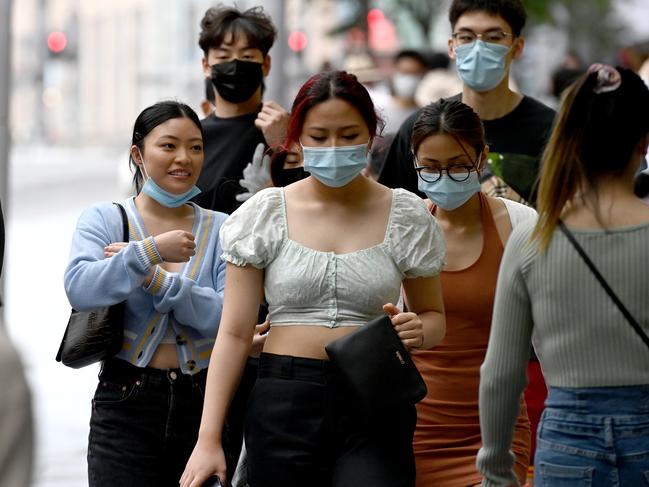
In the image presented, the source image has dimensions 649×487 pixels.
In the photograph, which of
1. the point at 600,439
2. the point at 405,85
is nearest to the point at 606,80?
the point at 600,439

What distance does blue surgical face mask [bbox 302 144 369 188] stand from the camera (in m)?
4.63

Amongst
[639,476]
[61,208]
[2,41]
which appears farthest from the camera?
[61,208]

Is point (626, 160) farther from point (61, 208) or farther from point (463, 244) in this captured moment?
point (61, 208)

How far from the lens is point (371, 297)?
4.55m

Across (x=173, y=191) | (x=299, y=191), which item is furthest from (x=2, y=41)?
(x=299, y=191)

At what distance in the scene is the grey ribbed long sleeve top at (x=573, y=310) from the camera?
378 cm

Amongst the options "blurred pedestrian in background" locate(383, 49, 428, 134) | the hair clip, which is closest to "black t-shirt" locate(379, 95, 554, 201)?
the hair clip

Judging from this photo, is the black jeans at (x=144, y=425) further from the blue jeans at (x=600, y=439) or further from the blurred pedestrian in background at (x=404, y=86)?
the blurred pedestrian in background at (x=404, y=86)

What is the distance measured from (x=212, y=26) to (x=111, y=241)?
1.66 metres

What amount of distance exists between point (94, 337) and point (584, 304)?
1.79 metres

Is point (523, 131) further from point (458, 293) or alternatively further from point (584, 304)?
point (584, 304)

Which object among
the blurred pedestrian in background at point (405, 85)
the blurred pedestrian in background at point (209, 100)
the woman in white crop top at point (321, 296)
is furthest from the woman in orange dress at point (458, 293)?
the blurred pedestrian in background at point (405, 85)

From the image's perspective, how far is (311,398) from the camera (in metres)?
4.45

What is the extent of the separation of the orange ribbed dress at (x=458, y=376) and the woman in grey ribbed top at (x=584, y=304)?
1125mm
